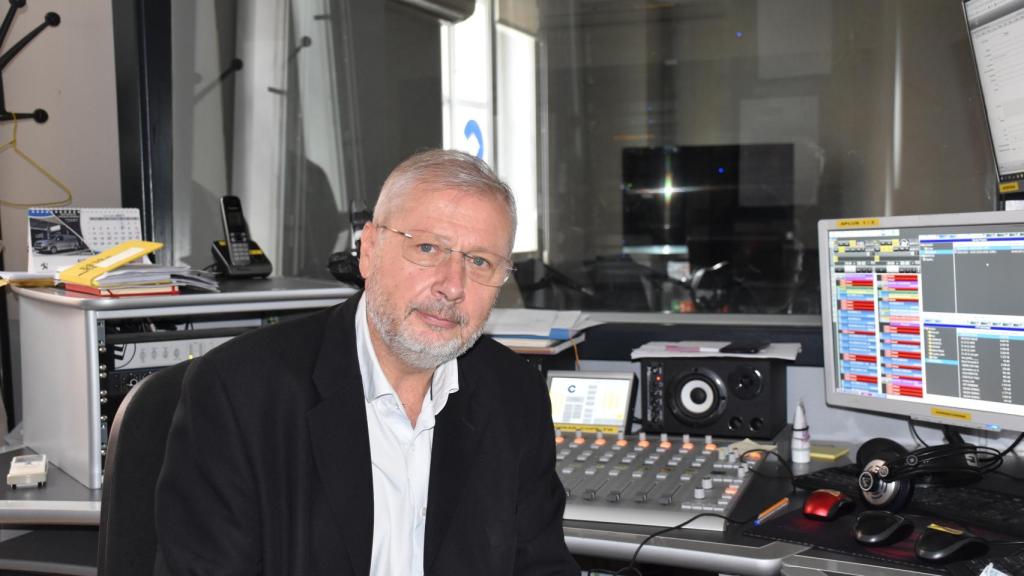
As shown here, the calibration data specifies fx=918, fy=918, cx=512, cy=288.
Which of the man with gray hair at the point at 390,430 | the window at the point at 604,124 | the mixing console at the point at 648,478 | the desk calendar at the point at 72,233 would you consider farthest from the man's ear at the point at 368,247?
the window at the point at 604,124

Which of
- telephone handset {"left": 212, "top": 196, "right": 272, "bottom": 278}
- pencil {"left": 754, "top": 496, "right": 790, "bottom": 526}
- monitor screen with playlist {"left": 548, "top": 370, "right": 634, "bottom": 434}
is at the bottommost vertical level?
pencil {"left": 754, "top": 496, "right": 790, "bottom": 526}

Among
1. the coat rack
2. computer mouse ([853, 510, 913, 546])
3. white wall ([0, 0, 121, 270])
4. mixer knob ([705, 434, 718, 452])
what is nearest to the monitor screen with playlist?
mixer knob ([705, 434, 718, 452])

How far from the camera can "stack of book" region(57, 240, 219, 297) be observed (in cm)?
203

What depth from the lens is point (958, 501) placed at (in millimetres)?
1662

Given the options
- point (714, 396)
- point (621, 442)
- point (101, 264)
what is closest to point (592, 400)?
point (621, 442)

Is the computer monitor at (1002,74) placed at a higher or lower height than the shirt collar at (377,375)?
higher

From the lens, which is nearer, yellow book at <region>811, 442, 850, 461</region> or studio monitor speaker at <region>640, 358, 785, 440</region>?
yellow book at <region>811, 442, 850, 461</region>

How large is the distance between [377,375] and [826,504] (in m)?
0.84

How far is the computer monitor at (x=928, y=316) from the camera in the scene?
1.77 meters

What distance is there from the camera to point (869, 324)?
1.98 metres

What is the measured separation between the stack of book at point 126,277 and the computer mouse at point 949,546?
161 cm

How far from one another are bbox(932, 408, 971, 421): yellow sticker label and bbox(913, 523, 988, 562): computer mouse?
1.42 feet

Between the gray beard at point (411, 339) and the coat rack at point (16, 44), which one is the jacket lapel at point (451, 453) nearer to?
the gray beard at point (411, 339)

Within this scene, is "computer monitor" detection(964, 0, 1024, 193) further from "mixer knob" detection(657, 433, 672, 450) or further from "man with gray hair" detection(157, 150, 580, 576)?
"man with gray hair" detection(157, 150, 580, 576)
